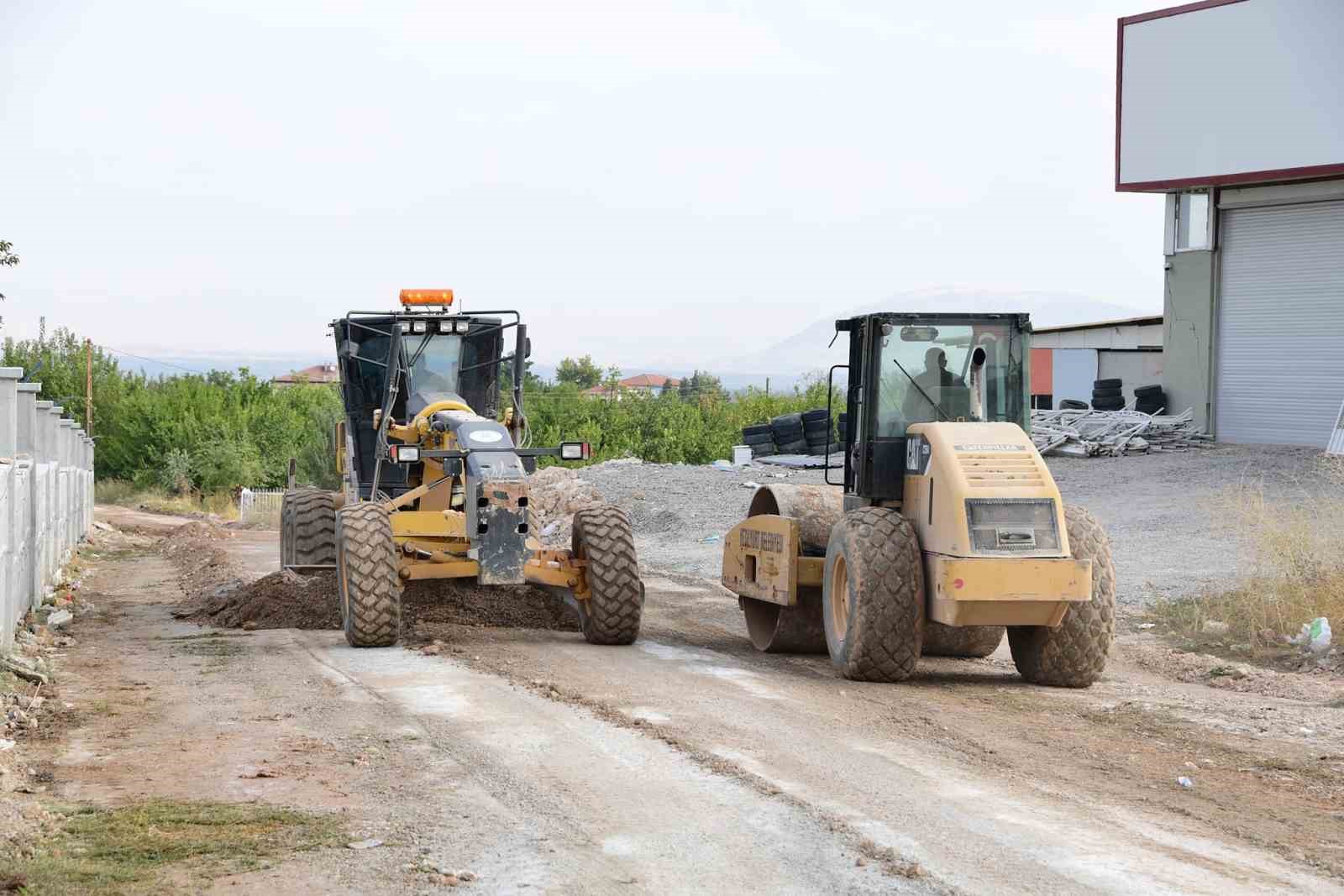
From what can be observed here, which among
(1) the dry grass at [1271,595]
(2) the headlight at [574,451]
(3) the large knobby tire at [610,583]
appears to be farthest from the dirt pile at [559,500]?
(3) the large knobby tire at [610,583]

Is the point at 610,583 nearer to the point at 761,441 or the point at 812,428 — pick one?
the point at 812,428

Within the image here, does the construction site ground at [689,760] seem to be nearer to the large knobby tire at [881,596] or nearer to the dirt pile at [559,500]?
the large knobby tire at [881,596]

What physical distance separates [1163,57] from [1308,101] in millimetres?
3454

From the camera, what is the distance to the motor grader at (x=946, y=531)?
34.4 feet

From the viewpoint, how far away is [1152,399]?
31.9m

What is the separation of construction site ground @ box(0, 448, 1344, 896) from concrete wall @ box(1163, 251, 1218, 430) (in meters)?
17.4

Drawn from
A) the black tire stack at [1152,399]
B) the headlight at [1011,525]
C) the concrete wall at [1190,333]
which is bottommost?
the headlight at [1011,525]

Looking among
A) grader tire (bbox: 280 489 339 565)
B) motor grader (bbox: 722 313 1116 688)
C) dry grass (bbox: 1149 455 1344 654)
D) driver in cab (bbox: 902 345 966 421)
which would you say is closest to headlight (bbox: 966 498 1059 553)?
motor grader (bbox: 722 313 1116 688)

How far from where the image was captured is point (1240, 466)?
87.5 feet

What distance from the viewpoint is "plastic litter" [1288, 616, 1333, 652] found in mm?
12805

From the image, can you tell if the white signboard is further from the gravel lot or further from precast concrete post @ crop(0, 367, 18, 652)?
precast concrete post @ crop(0, 367, 18, 652)

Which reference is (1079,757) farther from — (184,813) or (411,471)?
(411,471)

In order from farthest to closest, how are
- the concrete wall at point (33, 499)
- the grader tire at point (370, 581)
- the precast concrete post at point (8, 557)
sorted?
the grader tire at point (370, 581)
the concrete wall at point (33, 499)
the precast concrete post at point (8, 557)

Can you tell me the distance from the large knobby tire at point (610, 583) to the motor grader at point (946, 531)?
3.72 feet
